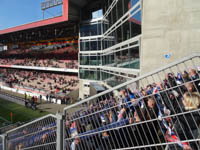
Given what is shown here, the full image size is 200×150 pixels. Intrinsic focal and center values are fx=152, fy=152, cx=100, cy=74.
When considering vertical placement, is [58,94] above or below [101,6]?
below

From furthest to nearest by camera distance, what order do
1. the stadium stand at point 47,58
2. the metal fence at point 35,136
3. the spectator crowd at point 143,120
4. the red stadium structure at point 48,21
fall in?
the stadium stand at point 47,58, the red stadium structure at point 48,21, the metal fence at point 35,136, the spectator crowd at point 143,120

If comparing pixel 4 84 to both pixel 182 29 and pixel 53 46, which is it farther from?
pixel 182 29

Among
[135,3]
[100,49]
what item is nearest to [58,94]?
[100,49]

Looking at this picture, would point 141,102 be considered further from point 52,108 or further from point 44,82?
point 44,82

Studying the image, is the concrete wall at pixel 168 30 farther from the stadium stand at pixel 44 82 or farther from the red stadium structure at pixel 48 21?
the stadium stand at pixel 44 82

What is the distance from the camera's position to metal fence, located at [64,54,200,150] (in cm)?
248

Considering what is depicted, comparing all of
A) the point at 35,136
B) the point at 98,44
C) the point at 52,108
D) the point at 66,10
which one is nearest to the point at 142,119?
the point at 35,136

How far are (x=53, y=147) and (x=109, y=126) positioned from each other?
6.65ft

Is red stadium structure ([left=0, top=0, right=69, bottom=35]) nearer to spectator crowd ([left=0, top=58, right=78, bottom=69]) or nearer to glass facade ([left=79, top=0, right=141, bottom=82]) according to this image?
glass facade ([left=79, top=0, right=141, bottom=82])

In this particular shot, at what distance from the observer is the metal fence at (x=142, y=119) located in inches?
97.6

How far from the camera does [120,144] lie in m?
3.44

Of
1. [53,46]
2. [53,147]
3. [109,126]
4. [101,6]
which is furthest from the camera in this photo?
[53,46]

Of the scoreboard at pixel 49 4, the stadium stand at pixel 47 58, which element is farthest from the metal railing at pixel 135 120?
the scoreboard at pixel 49 4

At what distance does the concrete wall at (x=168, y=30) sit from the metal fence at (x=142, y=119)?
431 cm
